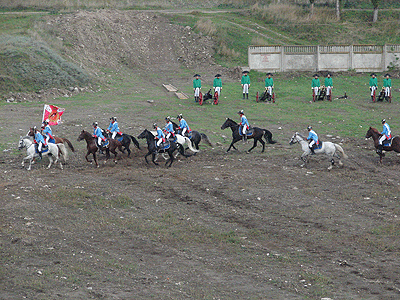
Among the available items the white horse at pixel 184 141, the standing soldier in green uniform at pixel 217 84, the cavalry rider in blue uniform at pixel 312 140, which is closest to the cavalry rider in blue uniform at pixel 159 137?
the white horse at pixel 184 141

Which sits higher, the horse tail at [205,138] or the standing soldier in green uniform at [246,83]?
the standing soldier in green uniform at [246,83]

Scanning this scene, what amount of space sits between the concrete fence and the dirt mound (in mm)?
5330

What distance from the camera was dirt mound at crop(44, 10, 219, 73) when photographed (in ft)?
142

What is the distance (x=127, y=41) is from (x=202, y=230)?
36.0 m

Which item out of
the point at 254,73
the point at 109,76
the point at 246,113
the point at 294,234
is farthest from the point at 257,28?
the point at 294,234

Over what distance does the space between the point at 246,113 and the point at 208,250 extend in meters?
18.1

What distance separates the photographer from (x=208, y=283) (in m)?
11.7

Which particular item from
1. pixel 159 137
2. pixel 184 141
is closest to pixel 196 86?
pixel 184 141

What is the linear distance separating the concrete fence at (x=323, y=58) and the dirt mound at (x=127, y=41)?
5.33 metres

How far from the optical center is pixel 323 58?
42844 mm

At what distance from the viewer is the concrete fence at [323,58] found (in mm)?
42469

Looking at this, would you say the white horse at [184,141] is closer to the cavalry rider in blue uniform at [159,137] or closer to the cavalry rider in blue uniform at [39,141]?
the cavalry rider in blue uniform at [159,137]

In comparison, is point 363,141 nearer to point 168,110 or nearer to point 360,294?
point 168,110

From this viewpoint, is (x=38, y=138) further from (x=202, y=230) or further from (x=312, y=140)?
(x=312, y=140)
